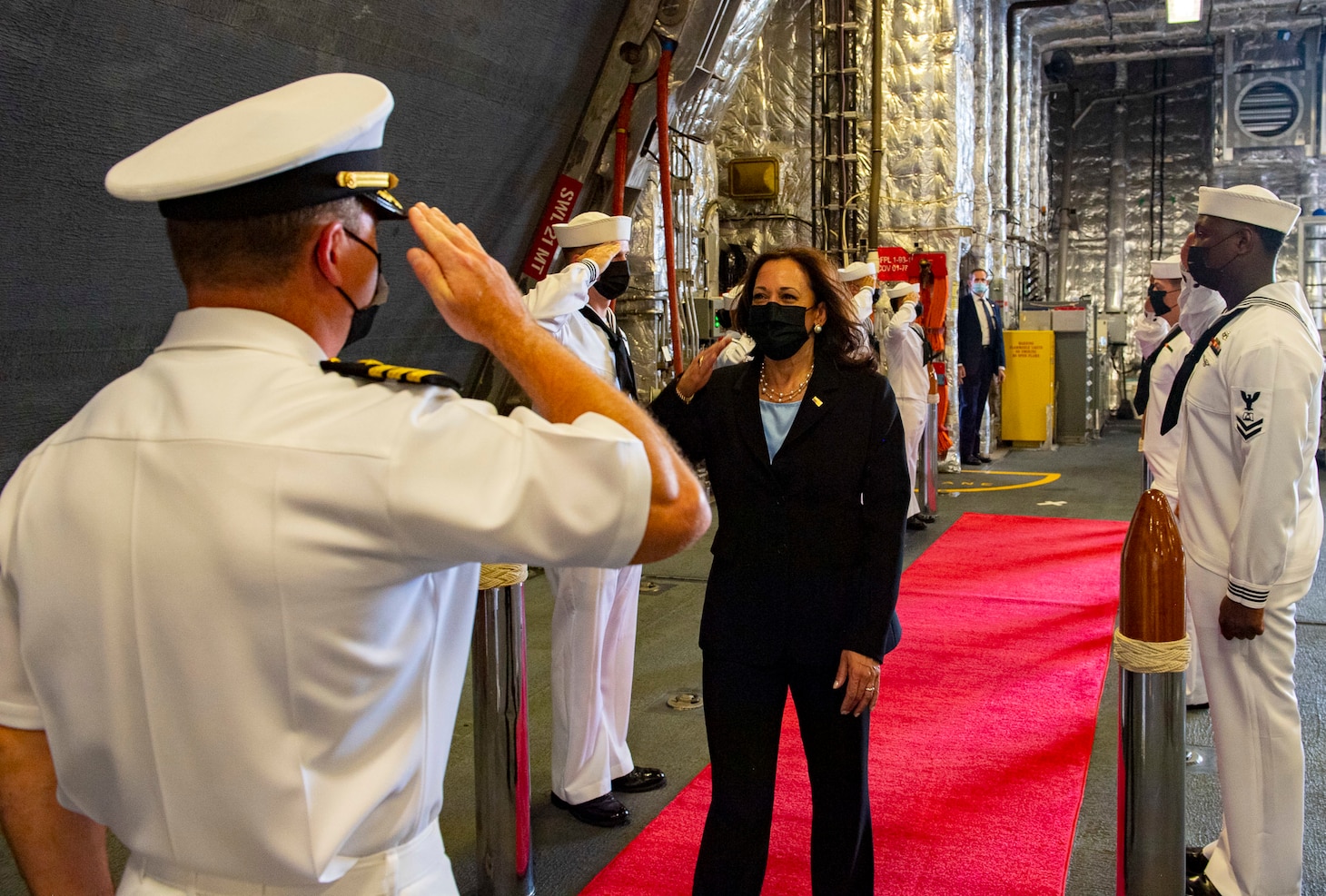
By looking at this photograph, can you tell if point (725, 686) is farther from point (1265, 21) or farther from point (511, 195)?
point (1265, 21)

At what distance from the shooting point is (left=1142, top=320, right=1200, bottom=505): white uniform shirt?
4512 millimetres

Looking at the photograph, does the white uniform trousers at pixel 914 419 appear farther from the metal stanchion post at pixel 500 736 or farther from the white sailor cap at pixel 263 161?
the white sailor cap at pixel 263 161

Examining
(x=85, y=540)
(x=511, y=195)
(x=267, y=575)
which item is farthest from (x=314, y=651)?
(x=511, y=195)

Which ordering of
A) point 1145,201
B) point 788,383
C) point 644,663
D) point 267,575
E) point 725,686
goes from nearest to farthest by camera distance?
1. point 267,575
2. point 725,686
3. point 788,383
4. point 644,663
5. point 1145,201

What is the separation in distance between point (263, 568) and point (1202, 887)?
268 centimetres

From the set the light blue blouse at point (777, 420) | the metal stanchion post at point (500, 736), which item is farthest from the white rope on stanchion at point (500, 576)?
the light blue blouse at point (777, 420)

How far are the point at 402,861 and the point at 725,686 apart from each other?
1.25 meters

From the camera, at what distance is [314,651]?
1.06m

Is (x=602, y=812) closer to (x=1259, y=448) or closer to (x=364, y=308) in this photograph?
(x=1259, y=448)

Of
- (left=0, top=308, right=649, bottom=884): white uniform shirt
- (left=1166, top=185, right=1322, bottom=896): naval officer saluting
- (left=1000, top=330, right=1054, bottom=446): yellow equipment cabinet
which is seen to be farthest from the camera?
(left=1000, top=330, right=1054, bottom=446): yellow equipment cabinet

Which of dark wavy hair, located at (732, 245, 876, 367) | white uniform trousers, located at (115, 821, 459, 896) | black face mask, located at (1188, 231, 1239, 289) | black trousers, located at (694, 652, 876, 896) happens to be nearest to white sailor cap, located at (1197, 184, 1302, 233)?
black face mask, located at (1188, 231, 1239, 289)

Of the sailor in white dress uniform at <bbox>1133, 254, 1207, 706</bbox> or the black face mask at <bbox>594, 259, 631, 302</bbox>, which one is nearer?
the black face mask at <bbox>594, 259, 631, 302</bbox>

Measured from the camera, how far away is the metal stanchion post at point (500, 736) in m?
2.77

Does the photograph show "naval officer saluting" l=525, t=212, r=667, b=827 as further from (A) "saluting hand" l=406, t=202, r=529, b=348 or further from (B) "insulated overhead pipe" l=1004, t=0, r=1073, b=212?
(B) "insulated overhead pipe" l=1004, t=0, r=1073, b=212
